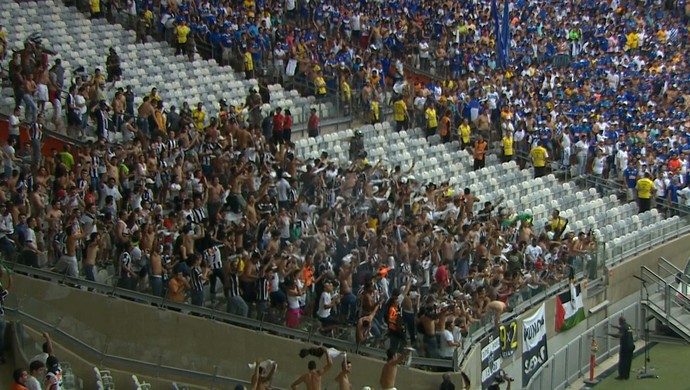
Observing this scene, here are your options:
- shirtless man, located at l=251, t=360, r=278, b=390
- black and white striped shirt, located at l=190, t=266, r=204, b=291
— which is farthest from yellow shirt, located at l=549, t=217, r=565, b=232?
shirtless man, located at l=251, t=360, r=278, b=390

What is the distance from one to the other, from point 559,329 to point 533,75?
493 inches

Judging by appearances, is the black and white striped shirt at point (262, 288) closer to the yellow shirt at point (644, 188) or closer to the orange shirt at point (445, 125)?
the orange shirt at point (445, 125)

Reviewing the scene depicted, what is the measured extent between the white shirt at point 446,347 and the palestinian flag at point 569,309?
17.6ft

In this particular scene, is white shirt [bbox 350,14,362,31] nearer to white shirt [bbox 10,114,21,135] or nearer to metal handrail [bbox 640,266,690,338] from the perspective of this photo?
metal handrail [bbox 640,266,690,338]

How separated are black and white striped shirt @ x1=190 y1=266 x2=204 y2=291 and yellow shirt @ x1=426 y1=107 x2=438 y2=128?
39.7 ft

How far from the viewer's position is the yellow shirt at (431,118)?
32312 mm

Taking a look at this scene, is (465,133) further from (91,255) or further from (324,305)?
(91,255)

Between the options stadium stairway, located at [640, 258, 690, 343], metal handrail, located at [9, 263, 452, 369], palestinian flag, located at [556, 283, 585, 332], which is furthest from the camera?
stadium stairway, located at [640, 258, 690, 343]

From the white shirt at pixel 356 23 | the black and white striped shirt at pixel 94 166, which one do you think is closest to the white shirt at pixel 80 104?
the black and white striped shirt at pixel 94 166

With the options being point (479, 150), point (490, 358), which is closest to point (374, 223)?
point (490, 358)

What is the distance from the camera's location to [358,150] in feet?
99.0

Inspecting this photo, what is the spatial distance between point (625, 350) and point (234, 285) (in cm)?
891

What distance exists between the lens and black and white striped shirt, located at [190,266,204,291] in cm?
2125

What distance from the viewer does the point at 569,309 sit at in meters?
27.2
